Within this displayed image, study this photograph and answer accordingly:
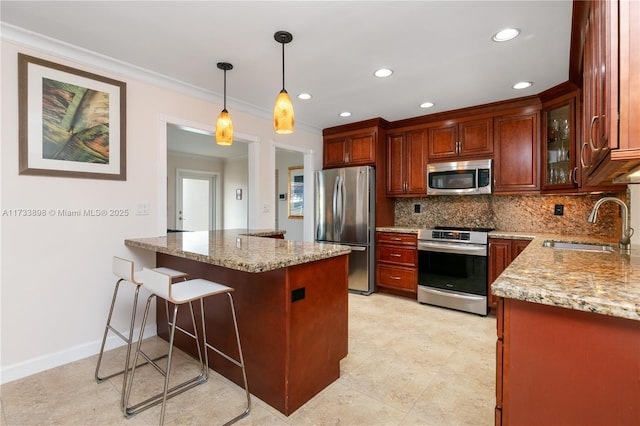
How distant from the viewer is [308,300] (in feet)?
6.10

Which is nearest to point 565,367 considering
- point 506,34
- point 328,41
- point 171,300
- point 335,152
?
point 171,300

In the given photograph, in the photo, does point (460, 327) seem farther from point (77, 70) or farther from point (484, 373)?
point (77, 70)

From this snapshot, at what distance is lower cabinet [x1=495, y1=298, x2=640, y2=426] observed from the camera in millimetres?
896

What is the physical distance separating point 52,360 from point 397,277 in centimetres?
341

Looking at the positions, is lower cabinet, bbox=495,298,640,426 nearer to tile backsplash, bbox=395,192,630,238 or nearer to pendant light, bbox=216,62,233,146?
pendant light, bbox=216,62,233,146

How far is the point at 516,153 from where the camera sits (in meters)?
3.45

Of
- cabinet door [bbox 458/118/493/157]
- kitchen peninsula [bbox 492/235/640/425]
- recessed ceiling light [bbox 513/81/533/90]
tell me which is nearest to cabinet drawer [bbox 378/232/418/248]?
cabinet door [bbox 458/118/493/157]

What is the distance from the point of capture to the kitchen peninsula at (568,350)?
0.89 m

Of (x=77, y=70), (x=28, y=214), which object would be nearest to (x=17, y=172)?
(x=28, y=214)

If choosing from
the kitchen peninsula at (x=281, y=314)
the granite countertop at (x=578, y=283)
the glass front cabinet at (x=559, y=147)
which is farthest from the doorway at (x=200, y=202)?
the granite countertop at (x=578, y=283)

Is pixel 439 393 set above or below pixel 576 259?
below

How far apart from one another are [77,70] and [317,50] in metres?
1.81

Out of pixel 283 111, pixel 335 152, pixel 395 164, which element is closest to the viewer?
pixel 283 111

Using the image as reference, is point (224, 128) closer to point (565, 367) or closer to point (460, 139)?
point (565, 367)
